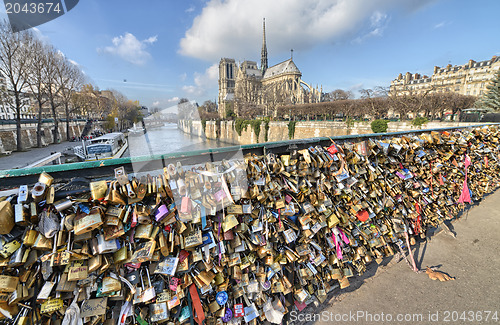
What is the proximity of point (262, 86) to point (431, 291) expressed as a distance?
314ft

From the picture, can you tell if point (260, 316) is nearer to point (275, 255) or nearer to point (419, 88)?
point (275, 255)

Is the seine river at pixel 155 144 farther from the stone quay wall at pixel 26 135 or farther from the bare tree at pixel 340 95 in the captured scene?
the bare tree at pixel 340 95

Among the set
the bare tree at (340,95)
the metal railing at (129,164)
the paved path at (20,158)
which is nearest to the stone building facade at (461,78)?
the bare tree at (340,95)

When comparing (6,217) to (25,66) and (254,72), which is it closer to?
(25,66)

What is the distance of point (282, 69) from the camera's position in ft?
281

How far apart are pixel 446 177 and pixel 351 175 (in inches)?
140

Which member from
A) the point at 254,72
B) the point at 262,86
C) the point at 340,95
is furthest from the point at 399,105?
the point at 254,72

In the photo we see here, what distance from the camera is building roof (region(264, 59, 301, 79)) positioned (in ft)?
268

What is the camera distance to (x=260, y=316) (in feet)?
7.91

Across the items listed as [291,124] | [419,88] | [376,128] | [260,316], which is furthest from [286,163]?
[419,88]

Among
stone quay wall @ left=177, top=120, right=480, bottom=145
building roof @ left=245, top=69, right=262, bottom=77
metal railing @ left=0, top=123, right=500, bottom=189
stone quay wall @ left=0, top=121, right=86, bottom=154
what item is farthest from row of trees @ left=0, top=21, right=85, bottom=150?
building roof @ left=245, top=69, right=262, bottom=77

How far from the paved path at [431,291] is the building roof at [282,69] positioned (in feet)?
282

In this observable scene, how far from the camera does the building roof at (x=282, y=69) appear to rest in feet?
268

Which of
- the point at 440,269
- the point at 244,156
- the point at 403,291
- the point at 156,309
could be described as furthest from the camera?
the point at 440,269
